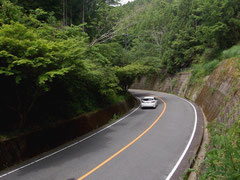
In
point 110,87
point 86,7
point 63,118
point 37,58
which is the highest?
point 86,7

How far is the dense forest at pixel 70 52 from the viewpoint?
281 inches

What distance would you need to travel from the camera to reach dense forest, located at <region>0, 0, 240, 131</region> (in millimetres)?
7137

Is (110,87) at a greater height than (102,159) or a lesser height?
greater

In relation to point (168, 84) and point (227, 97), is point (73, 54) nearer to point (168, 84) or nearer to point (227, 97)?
point (227, 97)

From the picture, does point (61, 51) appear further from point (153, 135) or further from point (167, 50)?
point (167, 50)

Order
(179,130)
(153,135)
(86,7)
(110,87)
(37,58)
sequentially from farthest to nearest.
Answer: (86,7) → (110,87) → (179,130) → (153,135) → (37,58)

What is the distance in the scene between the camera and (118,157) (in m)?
7.66

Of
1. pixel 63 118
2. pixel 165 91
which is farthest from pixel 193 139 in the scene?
pixel 165 91

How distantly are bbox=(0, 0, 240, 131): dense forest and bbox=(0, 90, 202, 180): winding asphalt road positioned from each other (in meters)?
2.50

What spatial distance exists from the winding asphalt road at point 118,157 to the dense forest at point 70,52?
8.21ft

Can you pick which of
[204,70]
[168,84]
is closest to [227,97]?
[204,70]

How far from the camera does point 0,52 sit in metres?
6.29

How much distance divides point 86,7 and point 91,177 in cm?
2027

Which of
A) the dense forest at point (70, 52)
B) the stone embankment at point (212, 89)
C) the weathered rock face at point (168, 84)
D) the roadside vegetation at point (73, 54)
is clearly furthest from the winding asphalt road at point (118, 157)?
the weathered rock face at point (168, 84)
